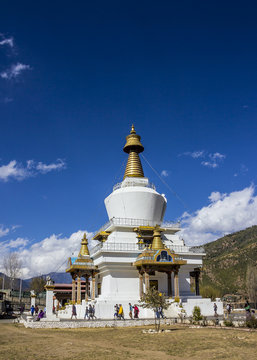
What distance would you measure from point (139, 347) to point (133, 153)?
83.6 feet

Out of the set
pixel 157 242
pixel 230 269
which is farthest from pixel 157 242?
pixel 230 269

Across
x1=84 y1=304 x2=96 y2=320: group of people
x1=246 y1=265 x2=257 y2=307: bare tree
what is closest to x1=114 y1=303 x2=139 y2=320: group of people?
x1=84 y1=304 x2=96 y2=320: group of people

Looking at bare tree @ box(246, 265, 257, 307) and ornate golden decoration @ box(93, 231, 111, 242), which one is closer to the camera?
ornate golden decoration @ box(93, 231, 111, 242)

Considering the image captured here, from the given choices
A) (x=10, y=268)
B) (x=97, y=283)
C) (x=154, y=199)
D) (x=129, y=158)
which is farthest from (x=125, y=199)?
(x=10, y=268)

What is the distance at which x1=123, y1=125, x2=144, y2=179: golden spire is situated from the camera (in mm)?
35719

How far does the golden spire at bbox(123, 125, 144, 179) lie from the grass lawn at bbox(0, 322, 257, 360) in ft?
67.0

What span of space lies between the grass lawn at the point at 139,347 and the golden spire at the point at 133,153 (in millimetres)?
20432

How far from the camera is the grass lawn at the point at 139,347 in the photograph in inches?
444

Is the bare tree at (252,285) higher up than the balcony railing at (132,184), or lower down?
lower down

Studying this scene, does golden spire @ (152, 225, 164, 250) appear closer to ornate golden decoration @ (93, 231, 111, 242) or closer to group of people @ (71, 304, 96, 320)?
ornate golden decoration @ (93, 231, 111, 242)

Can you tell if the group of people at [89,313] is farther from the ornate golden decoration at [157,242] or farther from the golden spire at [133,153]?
the golden spire at [133,153]

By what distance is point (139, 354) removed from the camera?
11.7 metres

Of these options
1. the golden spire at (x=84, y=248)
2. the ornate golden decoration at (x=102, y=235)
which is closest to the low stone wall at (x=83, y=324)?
the golden spire at (x=84, y=248)

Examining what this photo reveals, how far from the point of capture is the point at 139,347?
43.4ft
